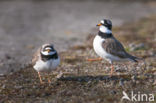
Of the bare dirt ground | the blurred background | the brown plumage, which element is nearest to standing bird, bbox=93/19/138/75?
the brown plumage

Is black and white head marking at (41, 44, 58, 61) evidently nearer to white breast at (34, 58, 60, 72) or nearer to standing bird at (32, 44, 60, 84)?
standing bird at (32, 44, 60, 84)

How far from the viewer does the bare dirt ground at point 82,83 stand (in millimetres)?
8211

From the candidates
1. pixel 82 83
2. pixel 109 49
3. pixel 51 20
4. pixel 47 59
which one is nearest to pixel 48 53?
pixel 47 59

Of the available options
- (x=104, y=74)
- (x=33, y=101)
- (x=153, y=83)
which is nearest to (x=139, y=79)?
(x=153, y=83)

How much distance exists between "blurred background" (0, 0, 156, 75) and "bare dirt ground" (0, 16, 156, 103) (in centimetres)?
158

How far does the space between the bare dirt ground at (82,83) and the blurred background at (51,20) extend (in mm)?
1576

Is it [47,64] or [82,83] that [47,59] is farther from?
[82,83]

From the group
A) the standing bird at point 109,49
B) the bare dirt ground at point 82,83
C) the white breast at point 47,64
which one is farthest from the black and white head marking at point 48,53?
the standing bird at point 109,49

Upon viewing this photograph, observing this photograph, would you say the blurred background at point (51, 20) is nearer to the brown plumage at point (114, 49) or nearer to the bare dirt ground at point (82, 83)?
the bare dirt ground at point (82, 83)

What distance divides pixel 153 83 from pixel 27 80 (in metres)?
3.56

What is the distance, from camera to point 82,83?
30.4ft

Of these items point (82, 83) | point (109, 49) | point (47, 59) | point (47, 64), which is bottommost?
point (82, 83)

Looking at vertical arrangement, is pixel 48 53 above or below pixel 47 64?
above

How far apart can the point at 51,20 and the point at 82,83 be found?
13641mm
